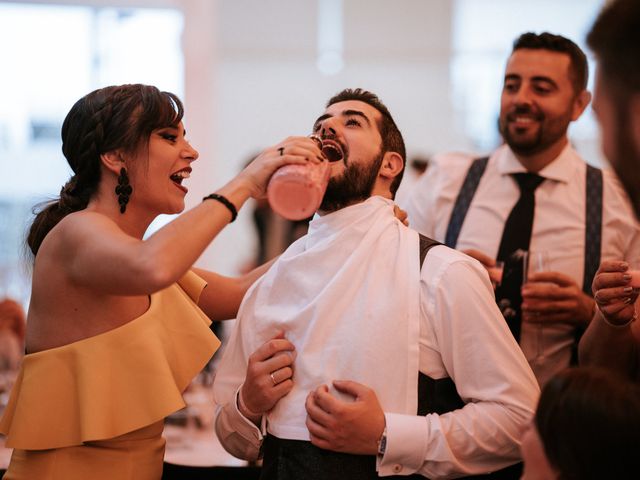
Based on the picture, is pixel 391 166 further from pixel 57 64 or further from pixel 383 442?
pixel 57 64

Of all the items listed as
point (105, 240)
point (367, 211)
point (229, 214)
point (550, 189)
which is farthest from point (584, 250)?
point (105, 240)

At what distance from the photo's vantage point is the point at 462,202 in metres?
3.03

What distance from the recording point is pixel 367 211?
6.83 feet

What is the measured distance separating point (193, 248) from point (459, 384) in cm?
66

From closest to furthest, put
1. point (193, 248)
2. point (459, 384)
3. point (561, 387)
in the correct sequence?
point (561, 387) → point (193, 248) → point (459, 384)

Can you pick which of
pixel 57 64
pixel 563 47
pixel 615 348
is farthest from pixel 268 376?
pixel 57 64

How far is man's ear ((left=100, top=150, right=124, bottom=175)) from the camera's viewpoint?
206 cm

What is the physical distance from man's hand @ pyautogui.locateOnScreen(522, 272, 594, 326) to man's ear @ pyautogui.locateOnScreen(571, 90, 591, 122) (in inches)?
30.0

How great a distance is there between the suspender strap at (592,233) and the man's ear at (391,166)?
36.7 inches

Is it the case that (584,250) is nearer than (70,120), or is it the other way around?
(70,120)

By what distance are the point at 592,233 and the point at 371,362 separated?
127 cm

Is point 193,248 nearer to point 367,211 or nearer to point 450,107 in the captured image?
point 367,211

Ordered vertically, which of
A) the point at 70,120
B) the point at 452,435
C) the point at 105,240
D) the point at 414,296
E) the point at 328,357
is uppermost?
the point at 70,120

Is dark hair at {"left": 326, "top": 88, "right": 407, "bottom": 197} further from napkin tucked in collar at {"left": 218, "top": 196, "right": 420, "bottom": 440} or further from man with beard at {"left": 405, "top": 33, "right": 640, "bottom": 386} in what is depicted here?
man with beard at {"left": 405, "top": 33, "right": 640, "bottom": 386}
